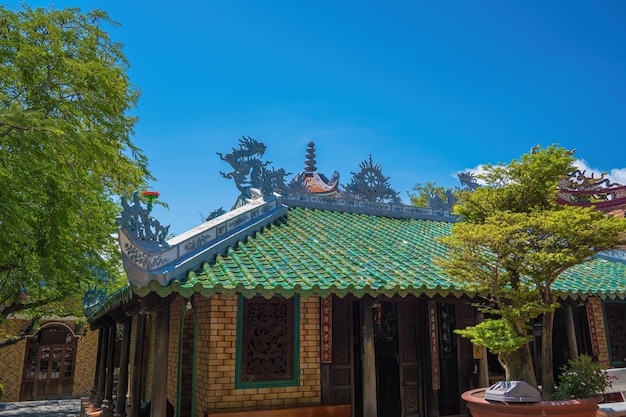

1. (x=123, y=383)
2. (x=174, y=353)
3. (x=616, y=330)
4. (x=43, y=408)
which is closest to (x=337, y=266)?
(x=174, y=353)

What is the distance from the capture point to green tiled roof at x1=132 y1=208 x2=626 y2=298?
229 inches

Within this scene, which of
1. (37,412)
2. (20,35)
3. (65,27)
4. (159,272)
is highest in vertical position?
(65,27)

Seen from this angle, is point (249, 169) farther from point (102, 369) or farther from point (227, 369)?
point (102, 369)

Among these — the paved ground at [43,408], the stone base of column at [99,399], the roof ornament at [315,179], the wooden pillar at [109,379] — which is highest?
the roof ornament at [315,179]

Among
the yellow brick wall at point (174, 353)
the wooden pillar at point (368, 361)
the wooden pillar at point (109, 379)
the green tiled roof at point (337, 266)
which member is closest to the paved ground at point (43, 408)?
the wooden pillar at point (109, 379)

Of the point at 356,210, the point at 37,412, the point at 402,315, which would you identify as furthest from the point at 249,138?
the point at 37,412

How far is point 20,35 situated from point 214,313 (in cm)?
530

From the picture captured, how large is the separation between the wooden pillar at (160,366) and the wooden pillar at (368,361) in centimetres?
282

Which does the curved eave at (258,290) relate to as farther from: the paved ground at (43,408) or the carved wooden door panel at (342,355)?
the paved ground at (43,408)

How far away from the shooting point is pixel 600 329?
1002cm

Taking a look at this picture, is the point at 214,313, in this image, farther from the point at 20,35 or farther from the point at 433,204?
the point at 433,204

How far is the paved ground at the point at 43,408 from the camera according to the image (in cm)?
1715

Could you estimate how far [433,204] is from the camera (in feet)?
39.4

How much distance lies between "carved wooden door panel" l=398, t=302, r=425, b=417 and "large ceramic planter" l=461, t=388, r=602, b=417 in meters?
3.21
